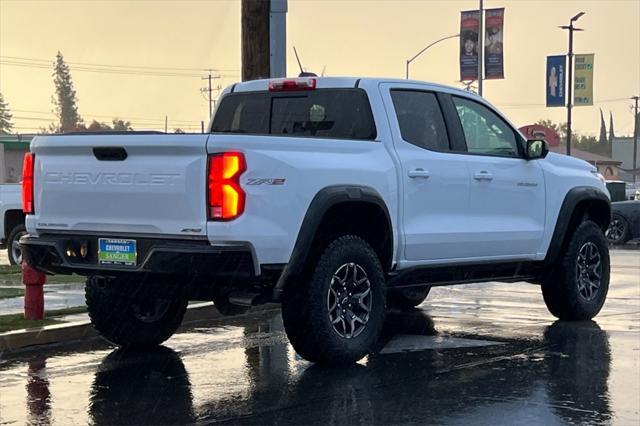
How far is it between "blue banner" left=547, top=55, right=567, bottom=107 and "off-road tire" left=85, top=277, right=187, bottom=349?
48886 mm

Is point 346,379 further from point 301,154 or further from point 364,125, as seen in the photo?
point 364,125

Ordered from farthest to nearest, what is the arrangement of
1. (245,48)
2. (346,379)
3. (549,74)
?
(549,74) → (245,48) → (346,379)

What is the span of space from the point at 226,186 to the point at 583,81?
2426 inches

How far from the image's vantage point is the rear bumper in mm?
6984

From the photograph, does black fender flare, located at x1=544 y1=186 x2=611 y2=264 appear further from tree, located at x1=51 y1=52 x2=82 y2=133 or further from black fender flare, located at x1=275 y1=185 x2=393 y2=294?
tree, located at x1=51 y1=52 x2=82 y2=133

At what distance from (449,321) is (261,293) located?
11.4ft

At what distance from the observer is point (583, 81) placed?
65.8 metres

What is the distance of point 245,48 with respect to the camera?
41.7 feet

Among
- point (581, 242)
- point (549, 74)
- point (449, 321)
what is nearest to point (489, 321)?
point (449, 321)

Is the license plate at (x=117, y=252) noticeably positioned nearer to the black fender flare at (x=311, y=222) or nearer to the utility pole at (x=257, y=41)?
the black fender flare at (x=311, y=222)

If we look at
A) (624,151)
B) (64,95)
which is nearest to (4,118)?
(64,95)

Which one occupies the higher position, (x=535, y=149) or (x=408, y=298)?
(x=535, y=149)

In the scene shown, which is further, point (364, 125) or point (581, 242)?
point (581, 242)

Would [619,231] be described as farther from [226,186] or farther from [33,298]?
[226,186]
